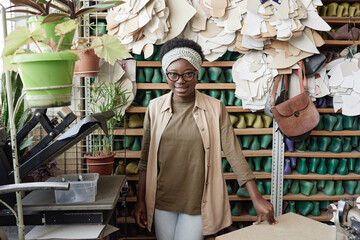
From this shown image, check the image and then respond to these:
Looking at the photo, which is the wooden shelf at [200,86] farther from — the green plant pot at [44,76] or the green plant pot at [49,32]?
the green plant pot at [44,76]

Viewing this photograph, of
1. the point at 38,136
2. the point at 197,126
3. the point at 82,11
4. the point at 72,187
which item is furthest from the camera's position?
the point at 38,136

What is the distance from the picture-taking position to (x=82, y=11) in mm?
1188

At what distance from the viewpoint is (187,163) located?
1745 millimetres

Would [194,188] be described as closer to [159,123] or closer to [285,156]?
[159,123]

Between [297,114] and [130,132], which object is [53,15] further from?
[297,114]

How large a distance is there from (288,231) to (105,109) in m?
1.54

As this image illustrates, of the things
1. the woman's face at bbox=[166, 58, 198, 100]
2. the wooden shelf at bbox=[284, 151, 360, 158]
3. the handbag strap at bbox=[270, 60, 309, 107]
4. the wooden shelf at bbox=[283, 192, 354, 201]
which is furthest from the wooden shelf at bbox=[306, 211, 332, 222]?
the woman's face at bbox=[166, 58, 198, 100]

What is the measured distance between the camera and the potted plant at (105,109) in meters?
2.19

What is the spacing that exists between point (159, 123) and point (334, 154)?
71.6 inches

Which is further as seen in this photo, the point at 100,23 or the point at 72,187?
the point at 100,23

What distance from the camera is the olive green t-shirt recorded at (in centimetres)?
173

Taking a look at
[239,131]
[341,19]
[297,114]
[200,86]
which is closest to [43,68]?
[200,86]

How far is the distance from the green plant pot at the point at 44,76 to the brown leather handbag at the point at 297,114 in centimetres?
193

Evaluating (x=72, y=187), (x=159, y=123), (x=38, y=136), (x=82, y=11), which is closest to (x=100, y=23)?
(x=38, y=136)
